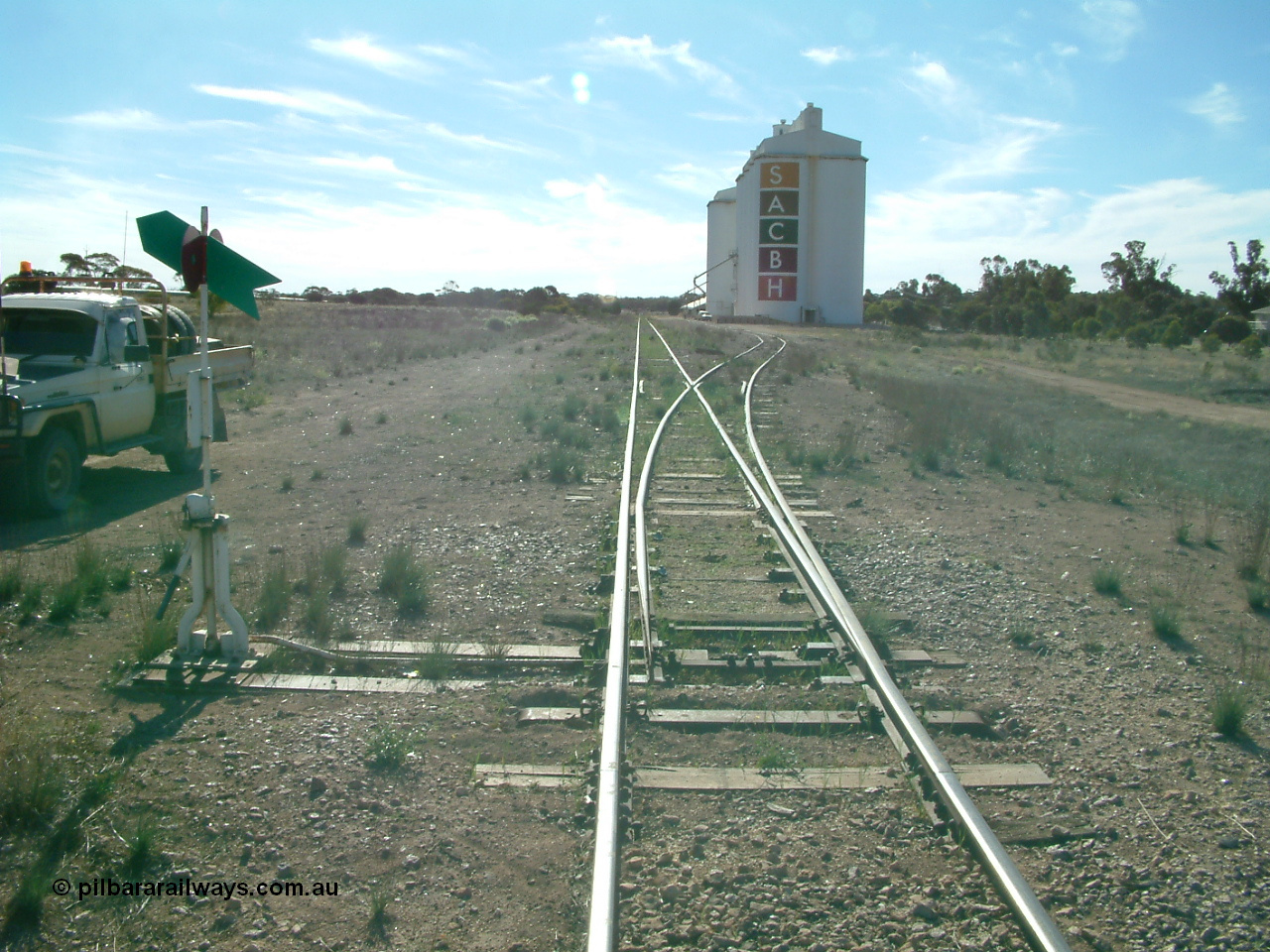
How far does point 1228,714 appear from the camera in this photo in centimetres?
548

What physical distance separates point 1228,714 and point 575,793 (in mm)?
3490

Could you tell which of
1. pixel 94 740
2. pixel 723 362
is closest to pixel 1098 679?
pixel 94 740

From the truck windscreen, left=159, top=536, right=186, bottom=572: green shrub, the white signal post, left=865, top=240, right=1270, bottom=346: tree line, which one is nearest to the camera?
the white signal post

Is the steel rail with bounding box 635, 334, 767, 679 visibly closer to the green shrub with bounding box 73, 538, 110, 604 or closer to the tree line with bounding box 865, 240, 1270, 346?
the green shrub with bounding box 73, 538, 110, 604

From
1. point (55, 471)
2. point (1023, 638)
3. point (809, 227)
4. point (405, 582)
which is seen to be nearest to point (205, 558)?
point (405, 582)

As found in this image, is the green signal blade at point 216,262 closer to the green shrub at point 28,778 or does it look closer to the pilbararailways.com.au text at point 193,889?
the green shrub at point 28,778

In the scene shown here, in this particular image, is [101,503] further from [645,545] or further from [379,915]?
[379,915]

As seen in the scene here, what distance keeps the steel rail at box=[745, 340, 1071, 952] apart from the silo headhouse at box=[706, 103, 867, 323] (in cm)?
6953

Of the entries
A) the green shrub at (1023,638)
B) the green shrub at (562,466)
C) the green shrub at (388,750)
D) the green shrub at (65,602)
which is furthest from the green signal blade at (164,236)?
the green shrub at (562,466)

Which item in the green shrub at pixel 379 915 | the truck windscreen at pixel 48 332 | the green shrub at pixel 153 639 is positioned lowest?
the green shrub at pixel 379 915

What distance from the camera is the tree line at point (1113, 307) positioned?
6881cm

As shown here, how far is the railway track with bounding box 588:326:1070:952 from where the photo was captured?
4.17 m

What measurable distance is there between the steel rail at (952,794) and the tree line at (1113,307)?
59.5 meters

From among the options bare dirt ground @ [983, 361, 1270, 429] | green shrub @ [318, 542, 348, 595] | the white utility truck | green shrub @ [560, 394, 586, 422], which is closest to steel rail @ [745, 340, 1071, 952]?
green shrub @ [318, 542, 348, 595]
